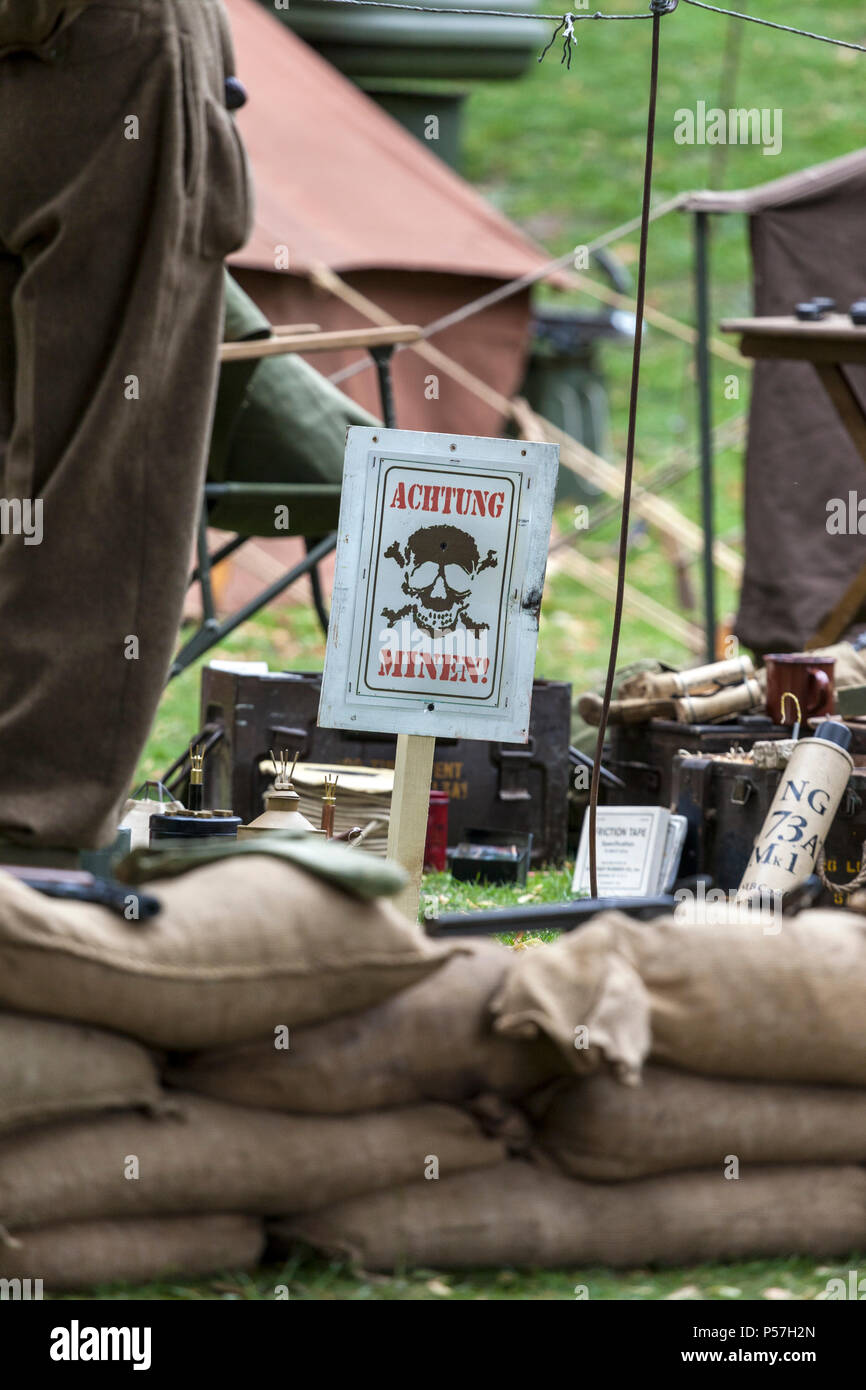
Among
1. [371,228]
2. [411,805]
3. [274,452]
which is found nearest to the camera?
[411,805]

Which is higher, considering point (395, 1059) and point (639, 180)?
point (639, 180)

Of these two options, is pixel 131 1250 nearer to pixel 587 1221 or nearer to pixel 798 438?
pixel 587 1221

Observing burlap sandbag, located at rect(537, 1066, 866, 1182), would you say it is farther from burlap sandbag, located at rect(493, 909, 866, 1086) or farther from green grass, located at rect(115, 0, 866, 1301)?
green grass, located at rect(115, 0, 866, 1301)

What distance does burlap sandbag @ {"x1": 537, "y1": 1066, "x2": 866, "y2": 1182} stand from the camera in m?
2.15

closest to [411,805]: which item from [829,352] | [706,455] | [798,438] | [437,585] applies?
[437,585]

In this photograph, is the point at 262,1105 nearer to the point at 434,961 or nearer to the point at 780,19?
the point at 434,961

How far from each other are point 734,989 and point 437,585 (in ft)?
3.42

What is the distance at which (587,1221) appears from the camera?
7.13 ft

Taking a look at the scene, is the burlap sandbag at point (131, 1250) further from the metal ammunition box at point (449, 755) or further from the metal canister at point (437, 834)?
the metal ammunition box at point (449, 755)

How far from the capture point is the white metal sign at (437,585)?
9.74ft

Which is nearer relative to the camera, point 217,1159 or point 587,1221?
point 217,1159

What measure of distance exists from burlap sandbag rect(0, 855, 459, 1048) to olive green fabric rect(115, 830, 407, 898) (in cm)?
2

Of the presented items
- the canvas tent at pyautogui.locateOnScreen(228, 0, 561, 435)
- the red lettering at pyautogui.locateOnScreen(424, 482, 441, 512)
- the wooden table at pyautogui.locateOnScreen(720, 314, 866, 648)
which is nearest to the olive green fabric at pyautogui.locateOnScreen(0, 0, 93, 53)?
the red lettering at pyautogui.locateOnScreen(424, 482, 441, 512)

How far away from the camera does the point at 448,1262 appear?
214 cm
